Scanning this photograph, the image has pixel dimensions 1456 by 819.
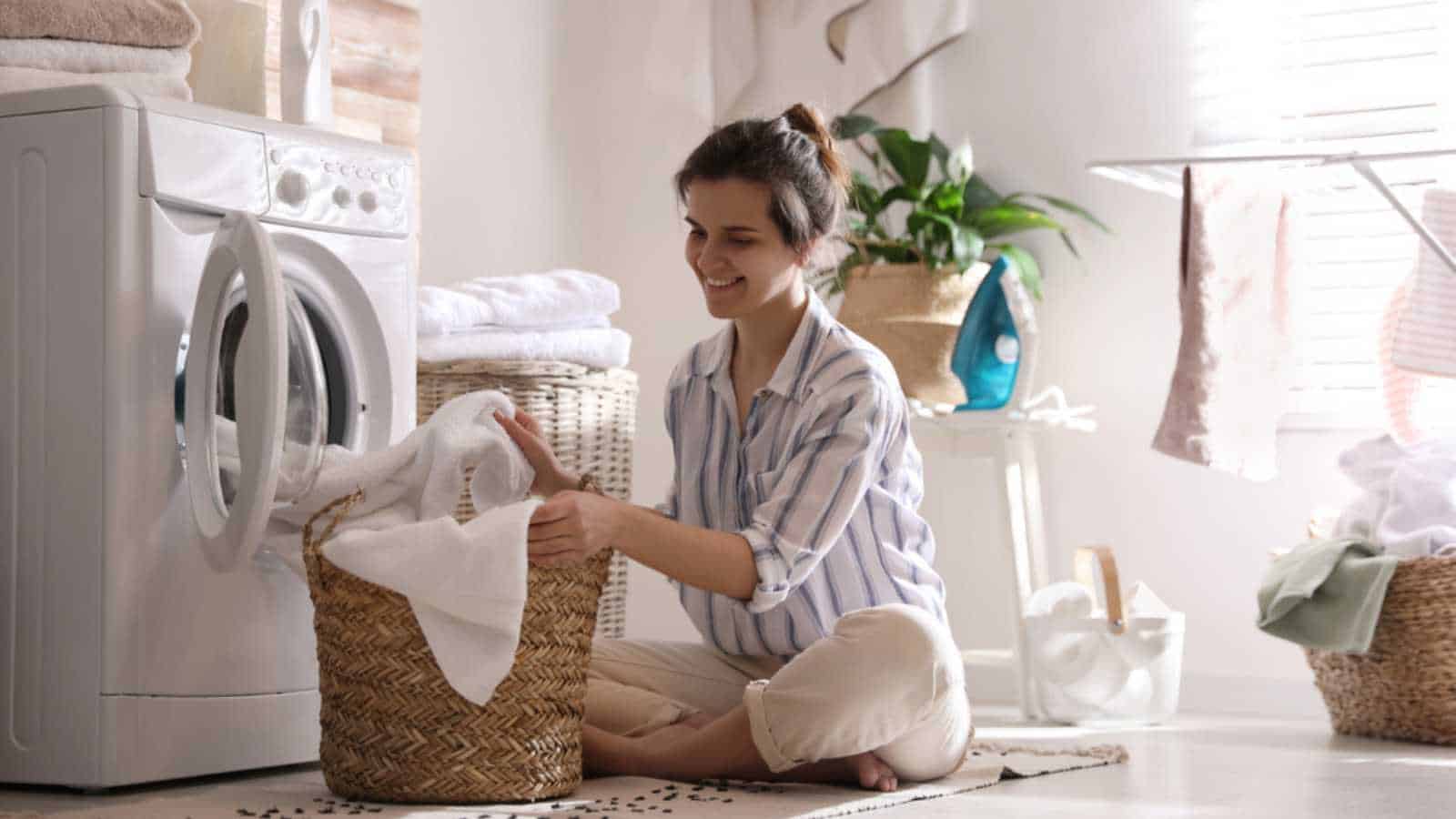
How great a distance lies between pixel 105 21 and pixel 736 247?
2.58 ft

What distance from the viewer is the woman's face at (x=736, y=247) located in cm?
196

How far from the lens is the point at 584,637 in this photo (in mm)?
1825

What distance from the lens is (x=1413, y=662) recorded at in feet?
8.56

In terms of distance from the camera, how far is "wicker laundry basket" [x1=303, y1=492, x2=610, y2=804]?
1727mm

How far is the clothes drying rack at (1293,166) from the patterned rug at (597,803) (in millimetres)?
870

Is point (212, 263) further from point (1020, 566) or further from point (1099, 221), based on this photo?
point (1099, 221)

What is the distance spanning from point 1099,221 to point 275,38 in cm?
147

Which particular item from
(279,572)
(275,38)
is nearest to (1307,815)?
(279,572)

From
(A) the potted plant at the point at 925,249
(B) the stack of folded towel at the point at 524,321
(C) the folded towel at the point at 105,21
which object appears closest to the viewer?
(C) the folded towel at the point at 105,21

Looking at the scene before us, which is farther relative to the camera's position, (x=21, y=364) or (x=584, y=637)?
(x=21, y=364)

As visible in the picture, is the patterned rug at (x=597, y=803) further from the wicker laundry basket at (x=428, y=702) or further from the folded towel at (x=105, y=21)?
the folded towel at (x=105, y=21)

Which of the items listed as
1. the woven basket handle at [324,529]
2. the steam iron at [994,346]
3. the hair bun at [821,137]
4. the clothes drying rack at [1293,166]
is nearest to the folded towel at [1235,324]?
the clothes drying rack at [1293,166]

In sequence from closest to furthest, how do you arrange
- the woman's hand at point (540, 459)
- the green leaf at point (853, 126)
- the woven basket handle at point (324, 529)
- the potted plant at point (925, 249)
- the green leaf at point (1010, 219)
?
the woven basket handle at point (324, 529) → the woman's hand at point (540, 459) → the potted plant at point (925, 249) → the green leaf at point (1010, 219) → the green leaf at point (853, 126)

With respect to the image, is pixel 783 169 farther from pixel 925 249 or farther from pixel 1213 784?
pixel 925 249
